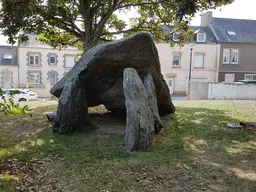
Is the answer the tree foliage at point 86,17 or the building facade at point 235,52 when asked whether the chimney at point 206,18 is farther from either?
the tree foliage at point 86,17

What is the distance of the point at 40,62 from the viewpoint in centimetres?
2931

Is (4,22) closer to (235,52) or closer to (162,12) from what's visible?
(162,12)

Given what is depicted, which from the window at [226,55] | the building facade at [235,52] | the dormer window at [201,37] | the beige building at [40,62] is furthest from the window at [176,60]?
the beige building at [40,62]

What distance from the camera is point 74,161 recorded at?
4.00 meters

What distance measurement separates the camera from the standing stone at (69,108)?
18.4 feet

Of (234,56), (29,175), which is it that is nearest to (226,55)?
(234,56)

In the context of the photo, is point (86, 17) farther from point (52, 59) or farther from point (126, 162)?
point (52, 59)

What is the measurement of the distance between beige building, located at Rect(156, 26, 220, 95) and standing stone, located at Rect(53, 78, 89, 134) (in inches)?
929

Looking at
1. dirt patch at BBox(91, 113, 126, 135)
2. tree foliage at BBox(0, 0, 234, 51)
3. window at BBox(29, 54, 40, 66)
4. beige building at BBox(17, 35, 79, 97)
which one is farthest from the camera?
window at BBox(29, 54, 40, 66)

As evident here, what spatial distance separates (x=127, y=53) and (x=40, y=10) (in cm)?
455

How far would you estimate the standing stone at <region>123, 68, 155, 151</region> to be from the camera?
448 centimetres

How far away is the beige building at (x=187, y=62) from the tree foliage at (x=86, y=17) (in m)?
16.4

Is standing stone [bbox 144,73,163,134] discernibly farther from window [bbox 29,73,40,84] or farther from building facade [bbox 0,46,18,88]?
window [bbox 29,73,40,84]

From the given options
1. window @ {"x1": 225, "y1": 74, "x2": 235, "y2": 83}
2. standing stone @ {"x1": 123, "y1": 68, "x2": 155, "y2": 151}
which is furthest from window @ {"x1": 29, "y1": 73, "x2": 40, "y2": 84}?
standing stone @ {"x1": 123, "y1": 68, "x2": 155, "y2": 151}
